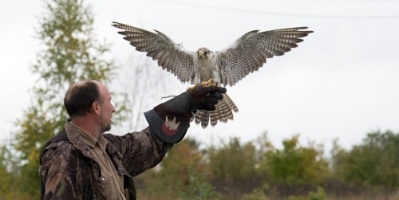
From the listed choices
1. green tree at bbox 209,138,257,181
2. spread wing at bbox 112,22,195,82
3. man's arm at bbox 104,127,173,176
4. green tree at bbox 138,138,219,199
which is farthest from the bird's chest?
green tree at bbox 209,138,257,181

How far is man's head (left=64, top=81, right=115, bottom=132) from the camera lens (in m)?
4.68

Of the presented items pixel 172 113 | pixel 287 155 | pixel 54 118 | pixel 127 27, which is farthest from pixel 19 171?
pixel 287 155

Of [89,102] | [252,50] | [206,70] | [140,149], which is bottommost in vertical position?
[140,149]

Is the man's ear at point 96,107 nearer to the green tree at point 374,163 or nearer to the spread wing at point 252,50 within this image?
the spread wing at point 252,50

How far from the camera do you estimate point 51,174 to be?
453 cm

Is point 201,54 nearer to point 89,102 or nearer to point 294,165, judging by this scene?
point 89,102

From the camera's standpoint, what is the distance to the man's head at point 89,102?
468 cm

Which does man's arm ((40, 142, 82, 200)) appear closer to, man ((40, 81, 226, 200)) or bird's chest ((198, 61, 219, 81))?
man ((40, 81, 226, 200))

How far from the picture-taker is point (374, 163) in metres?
29.5

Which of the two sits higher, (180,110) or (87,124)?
(180,110)

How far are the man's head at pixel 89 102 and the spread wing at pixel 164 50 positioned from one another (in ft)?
11.2

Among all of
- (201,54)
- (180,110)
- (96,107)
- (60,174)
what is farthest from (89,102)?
(201,54)

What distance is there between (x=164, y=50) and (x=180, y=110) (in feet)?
9.78

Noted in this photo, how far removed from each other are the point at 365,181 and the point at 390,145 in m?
2.26
